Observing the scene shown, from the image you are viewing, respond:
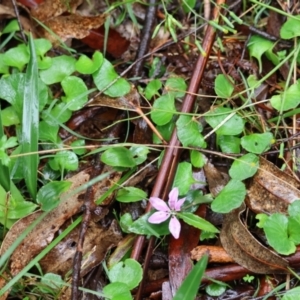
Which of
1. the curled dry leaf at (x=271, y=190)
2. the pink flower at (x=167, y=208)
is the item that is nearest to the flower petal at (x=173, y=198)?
the pink flower at (x=167, y=208)

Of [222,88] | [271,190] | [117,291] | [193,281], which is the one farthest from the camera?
[222,88]

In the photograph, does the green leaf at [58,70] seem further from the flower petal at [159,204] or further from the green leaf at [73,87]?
the flower petal at [159,204]

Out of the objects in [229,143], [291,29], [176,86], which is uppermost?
[291,29]

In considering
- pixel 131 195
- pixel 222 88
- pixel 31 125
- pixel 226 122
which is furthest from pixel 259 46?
pixel 31 125

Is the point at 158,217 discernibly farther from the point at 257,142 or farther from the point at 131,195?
the point at 257,142

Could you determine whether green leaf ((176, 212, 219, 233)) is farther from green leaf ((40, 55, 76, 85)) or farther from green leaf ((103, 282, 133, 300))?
green leaf ((40, 55, 76, 85))

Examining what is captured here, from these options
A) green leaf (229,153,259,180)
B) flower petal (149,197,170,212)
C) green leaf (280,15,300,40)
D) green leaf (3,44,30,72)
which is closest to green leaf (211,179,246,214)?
green leaf (229,153,259,180)

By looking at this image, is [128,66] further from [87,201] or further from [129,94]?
[87,201]
